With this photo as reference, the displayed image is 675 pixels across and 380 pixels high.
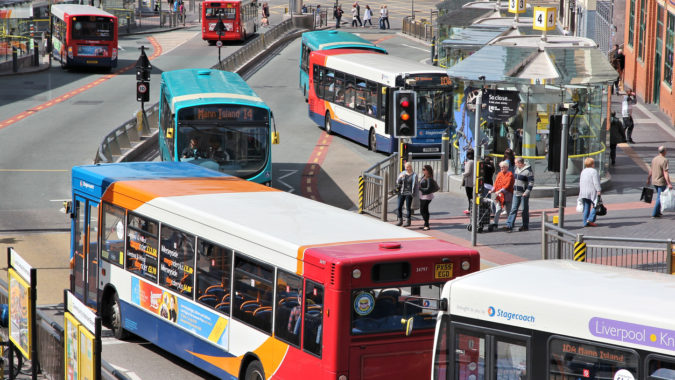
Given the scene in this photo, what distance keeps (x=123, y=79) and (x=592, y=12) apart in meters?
26.7

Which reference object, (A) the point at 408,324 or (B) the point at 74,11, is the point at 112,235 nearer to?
(A) the point at 408,324

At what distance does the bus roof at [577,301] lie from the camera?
912 centimetres

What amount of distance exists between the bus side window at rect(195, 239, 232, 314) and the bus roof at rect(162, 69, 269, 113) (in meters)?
11.5

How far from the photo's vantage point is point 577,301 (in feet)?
31.5

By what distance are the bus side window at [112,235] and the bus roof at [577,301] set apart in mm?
6857

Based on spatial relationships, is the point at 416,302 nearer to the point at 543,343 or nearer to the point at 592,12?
the point at 543,343

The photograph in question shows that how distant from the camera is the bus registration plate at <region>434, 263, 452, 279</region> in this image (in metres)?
11.9

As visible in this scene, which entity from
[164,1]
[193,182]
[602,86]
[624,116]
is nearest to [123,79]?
[624,116]

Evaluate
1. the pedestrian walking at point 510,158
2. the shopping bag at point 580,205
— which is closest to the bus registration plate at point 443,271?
the shopping bag at point 580,205

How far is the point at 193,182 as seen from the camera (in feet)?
53.0

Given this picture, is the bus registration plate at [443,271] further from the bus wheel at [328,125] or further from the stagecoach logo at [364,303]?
the bus wheel at [328,125]

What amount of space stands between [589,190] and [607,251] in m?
5.81

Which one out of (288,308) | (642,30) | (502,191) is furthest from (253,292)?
(642,30)

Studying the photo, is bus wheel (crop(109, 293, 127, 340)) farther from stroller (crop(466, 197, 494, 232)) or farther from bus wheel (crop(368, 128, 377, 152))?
bus wheel (crop(368, 128, 377, 152))
